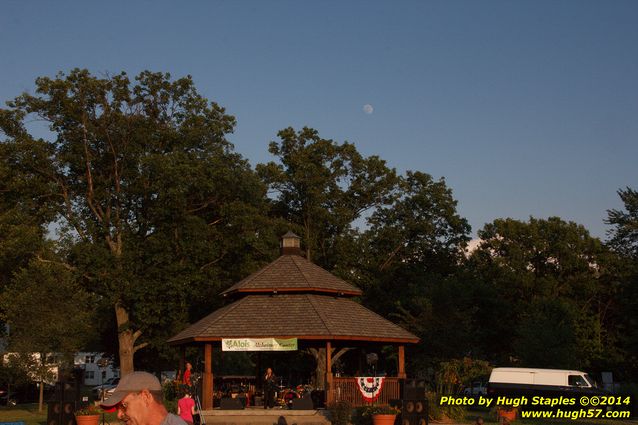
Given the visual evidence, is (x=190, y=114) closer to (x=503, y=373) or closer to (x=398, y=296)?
(x=398, y=296)

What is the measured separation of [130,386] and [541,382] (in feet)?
108

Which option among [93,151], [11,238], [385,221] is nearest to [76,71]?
[93,151]

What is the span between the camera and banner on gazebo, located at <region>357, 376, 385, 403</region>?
96.8ft

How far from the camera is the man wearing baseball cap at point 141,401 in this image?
16.1 ft

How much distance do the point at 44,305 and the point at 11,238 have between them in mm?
6022

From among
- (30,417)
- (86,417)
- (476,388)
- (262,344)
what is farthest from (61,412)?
(476,388)

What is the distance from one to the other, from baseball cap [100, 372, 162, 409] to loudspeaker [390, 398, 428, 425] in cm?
1966

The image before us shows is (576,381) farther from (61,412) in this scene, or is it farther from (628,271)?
(628,271)

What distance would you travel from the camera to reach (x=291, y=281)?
110 feet

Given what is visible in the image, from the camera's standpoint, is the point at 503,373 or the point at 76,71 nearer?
the point at 503,373

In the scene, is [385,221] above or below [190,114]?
below

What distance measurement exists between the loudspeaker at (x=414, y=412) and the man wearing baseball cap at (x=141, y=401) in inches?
772

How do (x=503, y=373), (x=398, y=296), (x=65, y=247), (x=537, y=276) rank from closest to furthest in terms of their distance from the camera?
(x=503, y=373)
(x=65, y=247)
(x=398, y=296)
(x=537, y=276)

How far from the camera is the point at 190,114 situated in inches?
2037
